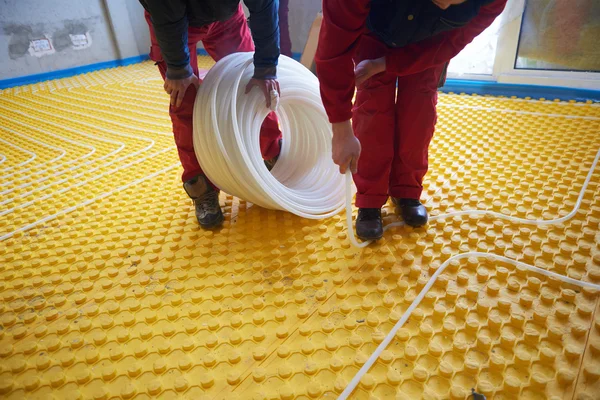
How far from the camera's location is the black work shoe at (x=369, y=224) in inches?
58.7

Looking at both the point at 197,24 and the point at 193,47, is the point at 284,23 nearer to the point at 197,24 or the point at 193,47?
the point at 193,47

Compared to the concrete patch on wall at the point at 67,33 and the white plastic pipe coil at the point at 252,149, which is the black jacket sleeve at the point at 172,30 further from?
the concrete patch on wall at the point at 67,33

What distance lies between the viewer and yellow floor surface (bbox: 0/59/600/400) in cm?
102

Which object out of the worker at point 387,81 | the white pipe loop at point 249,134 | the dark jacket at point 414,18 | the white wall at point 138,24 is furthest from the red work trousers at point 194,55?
the white wall at point 138,24

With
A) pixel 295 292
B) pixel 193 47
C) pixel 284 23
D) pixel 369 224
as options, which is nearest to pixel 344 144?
pixel 369 224

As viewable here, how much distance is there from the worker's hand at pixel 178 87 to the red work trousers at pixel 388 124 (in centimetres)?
67

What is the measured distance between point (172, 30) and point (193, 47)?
1.06 feet

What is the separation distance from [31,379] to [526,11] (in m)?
3.66

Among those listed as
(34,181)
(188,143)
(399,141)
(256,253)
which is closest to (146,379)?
(256,253)

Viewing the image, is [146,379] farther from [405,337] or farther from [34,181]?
[34,181]

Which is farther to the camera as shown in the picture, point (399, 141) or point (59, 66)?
point (59, 66)

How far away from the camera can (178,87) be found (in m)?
1.50

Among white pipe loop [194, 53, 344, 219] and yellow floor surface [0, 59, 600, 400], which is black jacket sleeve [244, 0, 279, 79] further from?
yellow floor surface [0, 59, 600, 400]

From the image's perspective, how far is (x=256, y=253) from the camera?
1510 mm
